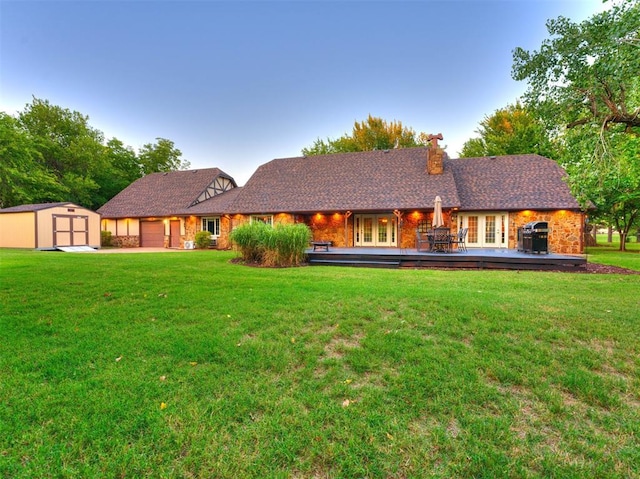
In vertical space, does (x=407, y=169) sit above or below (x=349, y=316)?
above

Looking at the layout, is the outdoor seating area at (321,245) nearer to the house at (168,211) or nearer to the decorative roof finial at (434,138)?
the house at (168,211)

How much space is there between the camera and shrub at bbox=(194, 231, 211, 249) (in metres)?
18.4

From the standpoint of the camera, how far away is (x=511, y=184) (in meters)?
15.8

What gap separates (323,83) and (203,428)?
20834 mm

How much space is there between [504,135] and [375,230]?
17869mm

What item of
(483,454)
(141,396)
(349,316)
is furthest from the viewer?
(349,316)

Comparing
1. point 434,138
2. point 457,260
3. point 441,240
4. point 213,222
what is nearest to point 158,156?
point 213,222

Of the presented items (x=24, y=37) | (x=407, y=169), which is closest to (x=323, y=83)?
(x=407, y=169)

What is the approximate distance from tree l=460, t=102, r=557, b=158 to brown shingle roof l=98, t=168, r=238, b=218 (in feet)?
74.7

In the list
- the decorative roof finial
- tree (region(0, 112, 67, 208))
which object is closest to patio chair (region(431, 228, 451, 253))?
the decorative roof finial

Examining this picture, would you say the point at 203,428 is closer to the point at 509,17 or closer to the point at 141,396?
the point at 141,396

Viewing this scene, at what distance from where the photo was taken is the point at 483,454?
195cm

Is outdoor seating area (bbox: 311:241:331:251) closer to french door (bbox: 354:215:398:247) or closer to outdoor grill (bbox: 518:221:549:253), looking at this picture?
french door (bbox: 354:215:398:247)

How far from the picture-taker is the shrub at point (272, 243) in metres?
10.1
